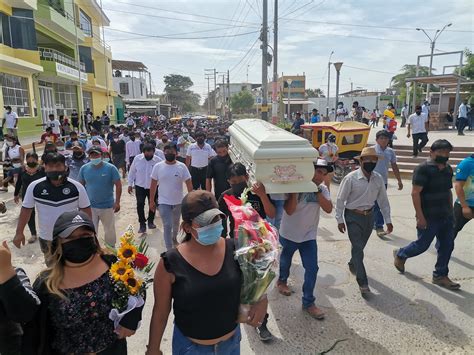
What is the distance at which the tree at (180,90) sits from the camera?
322 ft

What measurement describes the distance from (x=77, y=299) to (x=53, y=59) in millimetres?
22858

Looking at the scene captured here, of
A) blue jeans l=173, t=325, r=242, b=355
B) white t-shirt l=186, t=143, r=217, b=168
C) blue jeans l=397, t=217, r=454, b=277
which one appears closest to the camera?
blue jeans l=173, t=325, r=242, b=355

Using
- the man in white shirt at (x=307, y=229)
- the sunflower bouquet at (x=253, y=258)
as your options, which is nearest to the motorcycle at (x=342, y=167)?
the man in white shirt at (x=307, y=229)

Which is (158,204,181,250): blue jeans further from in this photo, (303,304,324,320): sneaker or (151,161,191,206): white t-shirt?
(303,304,324,320): sneaker

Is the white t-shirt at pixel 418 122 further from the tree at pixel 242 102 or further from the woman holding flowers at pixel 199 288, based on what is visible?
the tree at pixel 242 102

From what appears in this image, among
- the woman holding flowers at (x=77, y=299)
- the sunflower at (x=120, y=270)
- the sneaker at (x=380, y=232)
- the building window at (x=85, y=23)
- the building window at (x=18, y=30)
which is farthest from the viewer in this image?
the building window at (x=85, y=23)

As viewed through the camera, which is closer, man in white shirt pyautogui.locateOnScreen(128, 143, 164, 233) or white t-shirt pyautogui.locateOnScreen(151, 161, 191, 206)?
white t-shirt pyautogui.locateOnScreen(151, 161, 191, 206)

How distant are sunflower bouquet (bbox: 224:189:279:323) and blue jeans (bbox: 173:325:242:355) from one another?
148 millimetres

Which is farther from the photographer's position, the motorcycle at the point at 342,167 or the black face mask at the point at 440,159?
the motorcycle at the point at 342,167

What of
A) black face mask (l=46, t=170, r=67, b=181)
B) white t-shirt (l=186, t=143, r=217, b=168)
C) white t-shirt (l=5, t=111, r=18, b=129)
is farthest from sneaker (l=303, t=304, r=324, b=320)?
white t-shirt (l=5, t=111, r=18, b=129)

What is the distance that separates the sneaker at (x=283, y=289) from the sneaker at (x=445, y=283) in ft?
5.90

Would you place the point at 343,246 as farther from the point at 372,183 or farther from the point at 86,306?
the point at 86,306

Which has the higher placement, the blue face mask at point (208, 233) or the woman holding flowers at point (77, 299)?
the blue face mask at point (208, 233)

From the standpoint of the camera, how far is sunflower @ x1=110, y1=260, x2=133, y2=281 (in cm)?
188
